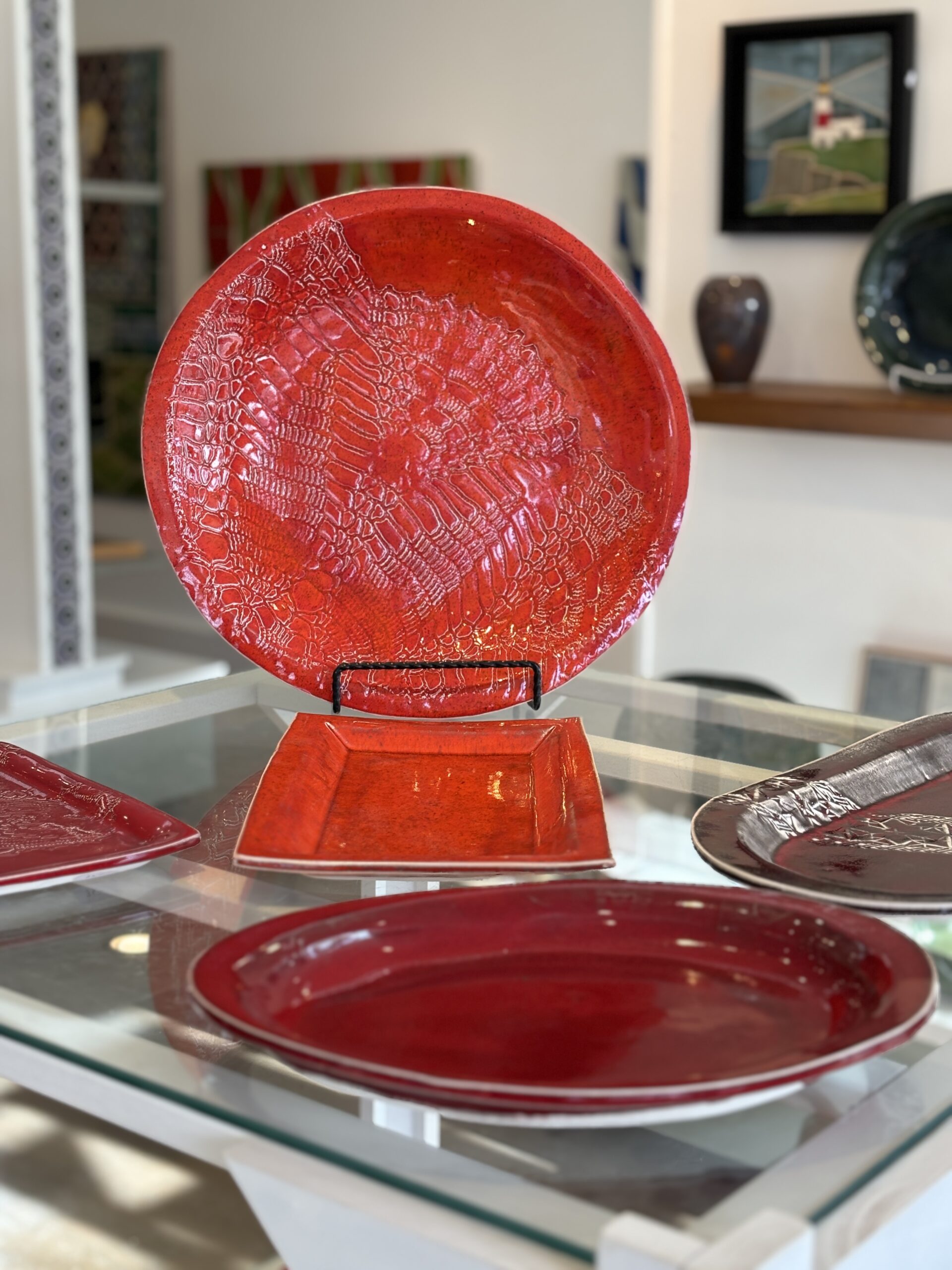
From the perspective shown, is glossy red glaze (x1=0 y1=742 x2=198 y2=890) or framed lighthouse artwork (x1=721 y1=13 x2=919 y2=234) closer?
glossy red glaze (x1=0 y1=742 x2=198 y2=890)

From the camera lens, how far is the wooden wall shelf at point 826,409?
7.23 feet

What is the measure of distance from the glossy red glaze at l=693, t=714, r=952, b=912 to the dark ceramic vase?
5.31 feet

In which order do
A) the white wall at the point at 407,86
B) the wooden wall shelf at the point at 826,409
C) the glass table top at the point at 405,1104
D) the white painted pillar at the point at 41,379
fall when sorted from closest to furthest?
the glass table top at the point at 405,1104 < the wooden wall shelf at the point at 826,409 < the white painted pillar at the point at 41,379 < the white wall at the point at 407,86

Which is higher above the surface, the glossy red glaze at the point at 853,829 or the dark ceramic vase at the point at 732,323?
the dark ceramic vase at the point at 732,323

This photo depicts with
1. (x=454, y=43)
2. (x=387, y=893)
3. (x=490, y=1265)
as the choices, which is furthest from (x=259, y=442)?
(x=454, y=43)

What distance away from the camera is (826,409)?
2.28 metres

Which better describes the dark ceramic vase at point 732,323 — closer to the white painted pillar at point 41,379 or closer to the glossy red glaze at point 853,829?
the white painted pillar at point 41,379

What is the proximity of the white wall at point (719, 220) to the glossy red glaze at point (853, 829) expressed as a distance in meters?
1.69

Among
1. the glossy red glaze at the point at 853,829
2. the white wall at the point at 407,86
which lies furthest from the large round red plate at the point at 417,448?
Result: the white wall at the point at 407,86

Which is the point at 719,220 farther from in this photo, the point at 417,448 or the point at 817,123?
the point at 417,448

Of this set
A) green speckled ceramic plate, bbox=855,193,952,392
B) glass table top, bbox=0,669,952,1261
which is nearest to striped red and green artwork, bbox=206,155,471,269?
green speckled ceramic plate, bbox=855,193,952,392

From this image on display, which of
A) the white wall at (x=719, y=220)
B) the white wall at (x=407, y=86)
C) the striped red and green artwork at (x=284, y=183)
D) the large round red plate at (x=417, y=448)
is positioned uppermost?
the white wall at (x=407, y=86)

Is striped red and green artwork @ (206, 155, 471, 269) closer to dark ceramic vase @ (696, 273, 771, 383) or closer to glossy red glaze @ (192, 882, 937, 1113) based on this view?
dark ceramic vase @ (696, 273, 771, 383)

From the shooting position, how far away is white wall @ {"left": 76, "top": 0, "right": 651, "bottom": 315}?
4.00 m
